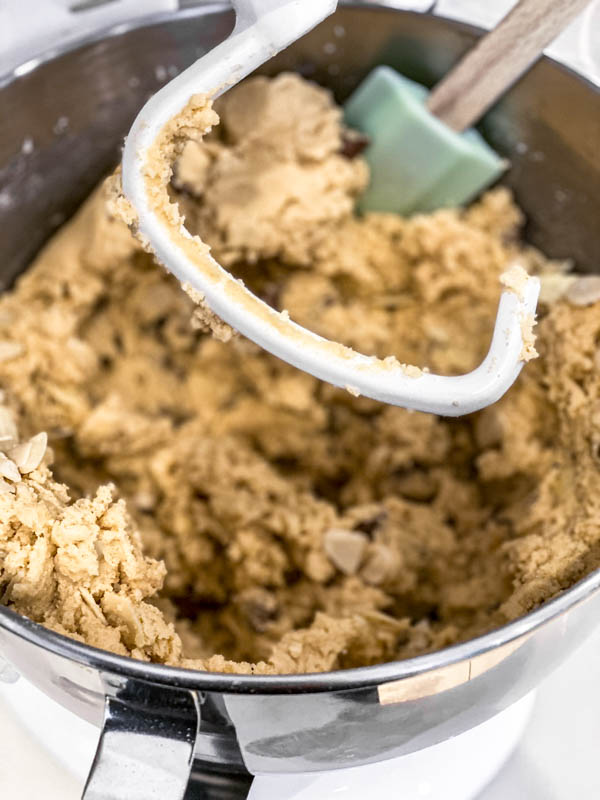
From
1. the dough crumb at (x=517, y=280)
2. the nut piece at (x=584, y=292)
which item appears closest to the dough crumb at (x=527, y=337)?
the dough crumb at (x=517, y=280)

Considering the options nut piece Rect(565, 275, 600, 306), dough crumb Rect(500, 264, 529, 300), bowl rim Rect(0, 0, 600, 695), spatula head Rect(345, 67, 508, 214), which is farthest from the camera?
spatula head Rect(345, 67, 508, 214)

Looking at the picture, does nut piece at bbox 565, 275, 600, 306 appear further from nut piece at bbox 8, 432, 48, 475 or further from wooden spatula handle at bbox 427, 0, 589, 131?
nut piece at bbox 8, 432, 48, 475

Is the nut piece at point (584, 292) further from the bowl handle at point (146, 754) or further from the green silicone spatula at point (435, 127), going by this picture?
the bowl handle at point (146, 754)

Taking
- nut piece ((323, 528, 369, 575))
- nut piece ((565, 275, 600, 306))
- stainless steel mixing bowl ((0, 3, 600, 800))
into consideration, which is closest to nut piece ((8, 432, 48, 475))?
stainless steel mixing bowl ((0, 3, 600, 800))

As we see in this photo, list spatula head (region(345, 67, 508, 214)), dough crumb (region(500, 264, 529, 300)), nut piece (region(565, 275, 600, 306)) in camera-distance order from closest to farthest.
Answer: dough crumb (region(500, 264, 529, 300)) → nut piece (region(565, 275, 600, 306)) → spatula head (region(345, 67, 508, 214))

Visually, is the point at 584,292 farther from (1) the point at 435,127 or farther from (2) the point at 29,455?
(2) the point at 29,455
